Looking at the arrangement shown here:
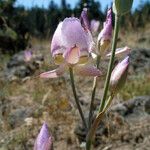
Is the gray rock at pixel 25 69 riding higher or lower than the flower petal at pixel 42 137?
lower

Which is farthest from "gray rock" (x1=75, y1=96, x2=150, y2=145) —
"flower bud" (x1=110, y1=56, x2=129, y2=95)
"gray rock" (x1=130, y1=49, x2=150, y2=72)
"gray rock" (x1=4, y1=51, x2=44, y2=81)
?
"gray rock" (x1=4, y1=51, x2=44, y2=81)

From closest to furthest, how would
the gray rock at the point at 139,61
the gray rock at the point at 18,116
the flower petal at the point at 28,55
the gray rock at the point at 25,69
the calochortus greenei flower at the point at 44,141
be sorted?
the calochortus greenei flower at the point at 44,141
the gray rock at the point at 18,116
the flower petal at the point at 28,55
the gray rock at the point at 139,61
the gray rock at the point at 25,69

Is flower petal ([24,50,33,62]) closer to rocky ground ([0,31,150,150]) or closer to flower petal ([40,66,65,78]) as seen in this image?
rocky ground ([0,31,150,150])

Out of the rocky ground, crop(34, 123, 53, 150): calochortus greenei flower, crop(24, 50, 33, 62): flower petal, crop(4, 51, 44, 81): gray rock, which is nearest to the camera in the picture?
crop(34, 123, 53, 150): calochortus greenei flower

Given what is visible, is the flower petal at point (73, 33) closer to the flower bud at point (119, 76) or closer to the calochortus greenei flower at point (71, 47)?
the calochortus greenei flower at point (71, 47)

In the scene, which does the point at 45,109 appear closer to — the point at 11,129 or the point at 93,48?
the point at 11,129

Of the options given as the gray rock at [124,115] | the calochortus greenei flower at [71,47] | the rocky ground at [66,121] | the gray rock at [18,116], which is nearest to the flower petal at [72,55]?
the calochortus greenei flower at [71,47]

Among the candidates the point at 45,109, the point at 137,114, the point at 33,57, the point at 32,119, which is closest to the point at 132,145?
the point at 137,114
